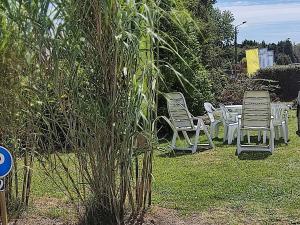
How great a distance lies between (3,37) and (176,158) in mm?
4889

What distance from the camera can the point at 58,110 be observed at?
16.1 feet

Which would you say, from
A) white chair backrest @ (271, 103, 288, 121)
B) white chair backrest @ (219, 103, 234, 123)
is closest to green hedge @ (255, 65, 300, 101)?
white chair backrest @ (271, 103, 288, 121)

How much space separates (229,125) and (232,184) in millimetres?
3721

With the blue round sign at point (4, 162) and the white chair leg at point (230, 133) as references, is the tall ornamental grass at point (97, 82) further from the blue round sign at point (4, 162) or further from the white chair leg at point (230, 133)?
the white chair leg at point (230, 133)

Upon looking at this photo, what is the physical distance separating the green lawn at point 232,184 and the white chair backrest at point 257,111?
0.60 m

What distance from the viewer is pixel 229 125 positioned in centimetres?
1040

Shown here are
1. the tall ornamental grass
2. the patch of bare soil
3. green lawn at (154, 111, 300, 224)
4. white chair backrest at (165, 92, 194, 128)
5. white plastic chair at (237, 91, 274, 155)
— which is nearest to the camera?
the tall ornamental grass

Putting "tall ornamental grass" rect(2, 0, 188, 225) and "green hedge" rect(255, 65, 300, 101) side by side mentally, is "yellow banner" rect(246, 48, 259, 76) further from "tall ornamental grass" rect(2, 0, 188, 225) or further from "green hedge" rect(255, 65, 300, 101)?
"tall ornamental grass" rect(2, 0, 188, 225)

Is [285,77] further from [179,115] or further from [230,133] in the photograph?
[179,115]

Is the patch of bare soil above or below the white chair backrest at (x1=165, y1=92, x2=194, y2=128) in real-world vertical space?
below

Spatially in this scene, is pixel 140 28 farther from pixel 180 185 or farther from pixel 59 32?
pixel 180 185

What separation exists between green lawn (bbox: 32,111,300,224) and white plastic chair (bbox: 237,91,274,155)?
0.31 metres

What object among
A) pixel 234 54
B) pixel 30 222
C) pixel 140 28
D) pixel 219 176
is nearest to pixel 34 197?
pixel 30 222

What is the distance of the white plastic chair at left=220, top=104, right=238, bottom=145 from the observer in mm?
10535
